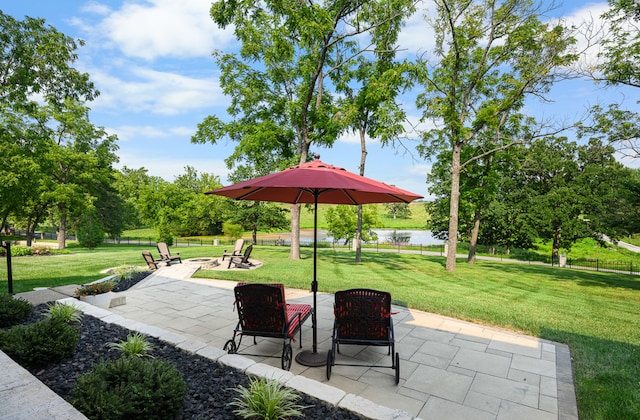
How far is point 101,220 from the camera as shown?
112 feet

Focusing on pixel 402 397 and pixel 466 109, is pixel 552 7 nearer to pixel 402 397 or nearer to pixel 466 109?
pixel 466 109

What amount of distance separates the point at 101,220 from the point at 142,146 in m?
20.1

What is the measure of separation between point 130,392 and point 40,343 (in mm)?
1685

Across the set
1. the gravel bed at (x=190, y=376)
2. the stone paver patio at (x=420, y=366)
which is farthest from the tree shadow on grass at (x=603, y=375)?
the gravel bed at (x=190, y=376)

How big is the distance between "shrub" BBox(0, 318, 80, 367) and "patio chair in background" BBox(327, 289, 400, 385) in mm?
2835

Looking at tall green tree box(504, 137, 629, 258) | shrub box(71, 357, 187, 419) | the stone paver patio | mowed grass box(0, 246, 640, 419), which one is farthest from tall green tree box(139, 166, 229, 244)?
tall green tree box(504, 137, 629, 258)

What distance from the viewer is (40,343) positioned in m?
3.21

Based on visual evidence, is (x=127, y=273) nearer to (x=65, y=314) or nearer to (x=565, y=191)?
(x=65, y=314)

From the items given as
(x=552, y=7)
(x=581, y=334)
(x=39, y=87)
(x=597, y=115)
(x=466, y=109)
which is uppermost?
(x=552, y=7)

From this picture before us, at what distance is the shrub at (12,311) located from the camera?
4.28m

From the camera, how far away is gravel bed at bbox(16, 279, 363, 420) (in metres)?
2.46

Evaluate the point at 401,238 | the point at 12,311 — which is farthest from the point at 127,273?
the point at 401,238

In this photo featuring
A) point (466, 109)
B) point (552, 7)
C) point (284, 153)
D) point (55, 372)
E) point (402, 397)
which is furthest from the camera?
point (284, 153)

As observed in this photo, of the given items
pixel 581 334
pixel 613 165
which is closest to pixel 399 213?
pixel 613 165
